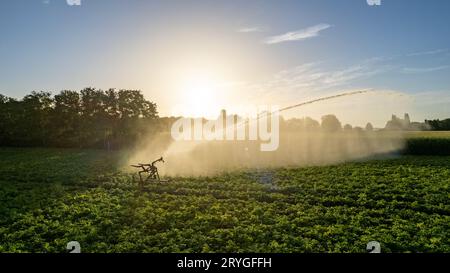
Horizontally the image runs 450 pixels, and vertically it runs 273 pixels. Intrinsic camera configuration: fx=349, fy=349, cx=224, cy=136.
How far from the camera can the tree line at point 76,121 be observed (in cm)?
2358

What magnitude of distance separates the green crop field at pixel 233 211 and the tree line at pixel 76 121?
13.5ft

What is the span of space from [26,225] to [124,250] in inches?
181

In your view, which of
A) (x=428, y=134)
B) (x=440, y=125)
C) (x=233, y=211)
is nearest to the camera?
(x=233, y=211)

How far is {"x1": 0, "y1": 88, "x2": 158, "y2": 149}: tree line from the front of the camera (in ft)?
77.4

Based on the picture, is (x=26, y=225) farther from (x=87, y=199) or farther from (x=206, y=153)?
(x=206, y=153)

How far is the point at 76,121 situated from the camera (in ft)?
82.1

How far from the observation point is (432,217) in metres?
12.4

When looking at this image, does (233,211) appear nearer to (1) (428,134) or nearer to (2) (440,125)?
(2) (440,125)

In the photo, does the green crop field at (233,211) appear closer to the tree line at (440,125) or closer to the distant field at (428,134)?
the tree line at (440,125)

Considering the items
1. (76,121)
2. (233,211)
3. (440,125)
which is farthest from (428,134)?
(76,121)

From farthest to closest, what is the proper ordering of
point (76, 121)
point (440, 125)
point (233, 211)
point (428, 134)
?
point (428, 134)
point (440, 125)
point (76, 121)
point (233, 211)

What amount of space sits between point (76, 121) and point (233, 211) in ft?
53.9

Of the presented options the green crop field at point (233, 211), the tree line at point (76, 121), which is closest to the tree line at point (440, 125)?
the green crop field at point (233, 211)
